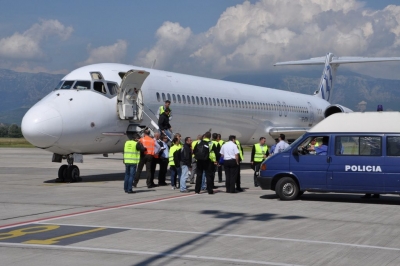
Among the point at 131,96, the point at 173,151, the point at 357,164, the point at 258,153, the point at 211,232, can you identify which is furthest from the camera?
the point at 131,96

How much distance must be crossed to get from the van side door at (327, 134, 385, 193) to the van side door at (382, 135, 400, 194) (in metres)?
0.12

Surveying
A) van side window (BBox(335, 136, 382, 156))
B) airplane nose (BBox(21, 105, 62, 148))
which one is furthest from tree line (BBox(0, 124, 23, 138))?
van side window (BBox(335, 136, 382, 156))

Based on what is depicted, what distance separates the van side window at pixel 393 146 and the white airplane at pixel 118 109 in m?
9.08

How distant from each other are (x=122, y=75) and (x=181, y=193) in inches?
235

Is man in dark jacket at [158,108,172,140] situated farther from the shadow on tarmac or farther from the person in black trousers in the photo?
the shadow on tarmac

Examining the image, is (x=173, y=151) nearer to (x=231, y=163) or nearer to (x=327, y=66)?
(x=231, y=163)

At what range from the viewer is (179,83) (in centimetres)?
2641

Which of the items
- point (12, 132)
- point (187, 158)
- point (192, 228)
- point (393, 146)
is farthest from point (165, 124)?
point (12, 132)

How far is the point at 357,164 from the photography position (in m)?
16.2

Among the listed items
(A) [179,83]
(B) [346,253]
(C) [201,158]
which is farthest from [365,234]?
(A) [179,83]

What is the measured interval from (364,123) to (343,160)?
1.33 metres

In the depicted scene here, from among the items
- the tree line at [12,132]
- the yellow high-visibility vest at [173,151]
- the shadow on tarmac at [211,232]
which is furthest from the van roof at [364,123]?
the tree line at [12,132]

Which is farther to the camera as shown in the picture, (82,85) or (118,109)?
(118,109)

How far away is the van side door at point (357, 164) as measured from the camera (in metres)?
16.1
